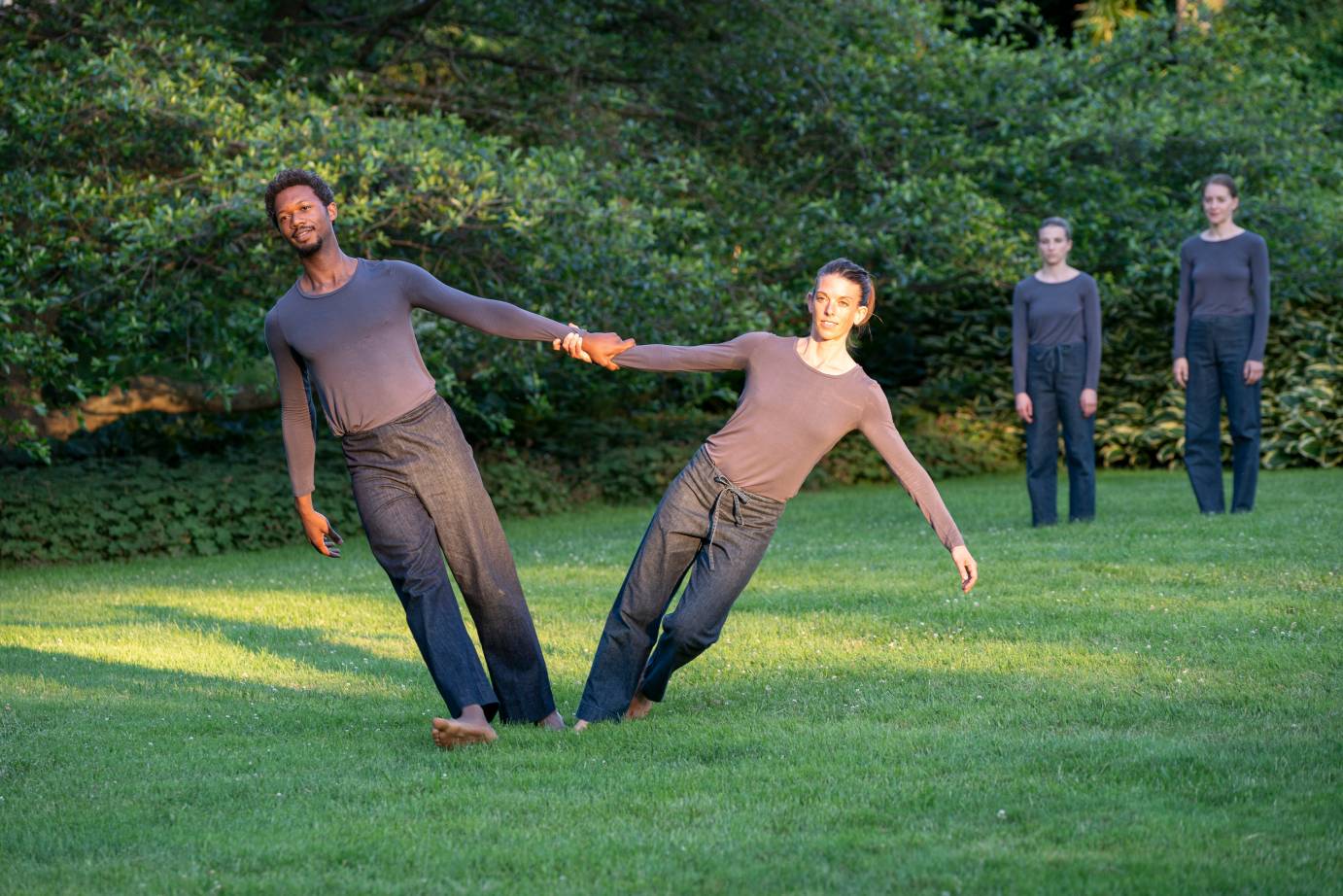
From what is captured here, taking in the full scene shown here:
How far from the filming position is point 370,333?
584cm

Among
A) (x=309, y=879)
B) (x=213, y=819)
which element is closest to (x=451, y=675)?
(x=213, y=819)

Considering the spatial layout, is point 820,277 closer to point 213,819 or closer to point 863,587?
point 213,819

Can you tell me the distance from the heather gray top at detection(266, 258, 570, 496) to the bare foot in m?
1.14

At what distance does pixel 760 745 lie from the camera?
564cm

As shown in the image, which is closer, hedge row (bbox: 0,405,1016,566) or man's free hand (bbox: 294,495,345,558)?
man's free hand (bbox: 294,495,345,558)

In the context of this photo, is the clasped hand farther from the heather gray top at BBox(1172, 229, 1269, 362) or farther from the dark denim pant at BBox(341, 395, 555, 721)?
the heather gray top at BBox(1172, 229, 1269, 362)

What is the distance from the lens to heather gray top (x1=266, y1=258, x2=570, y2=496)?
5820 millimetres

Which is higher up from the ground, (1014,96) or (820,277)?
(1014,96)

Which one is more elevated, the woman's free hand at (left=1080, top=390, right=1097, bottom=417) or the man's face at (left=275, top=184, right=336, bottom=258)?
the man's face at (left=275, top=184, right=336, bottom=258)

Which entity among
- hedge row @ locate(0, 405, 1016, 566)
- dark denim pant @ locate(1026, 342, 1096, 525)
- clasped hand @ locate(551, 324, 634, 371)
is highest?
clasped hand @ locate(551, 324, 634, 371)

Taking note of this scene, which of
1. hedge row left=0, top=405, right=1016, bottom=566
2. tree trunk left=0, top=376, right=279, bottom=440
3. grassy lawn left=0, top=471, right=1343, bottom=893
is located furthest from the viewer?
tree trunk left=0, top=376, right=279, bottom=440

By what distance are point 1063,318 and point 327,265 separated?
7188mm

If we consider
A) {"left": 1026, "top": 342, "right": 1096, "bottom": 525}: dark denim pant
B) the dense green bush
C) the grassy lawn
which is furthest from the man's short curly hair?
{"left": 1026, "top": 342, "right": 1096, "bottom": 525}: dark denim pant

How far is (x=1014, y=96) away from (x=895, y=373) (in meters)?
5.57
